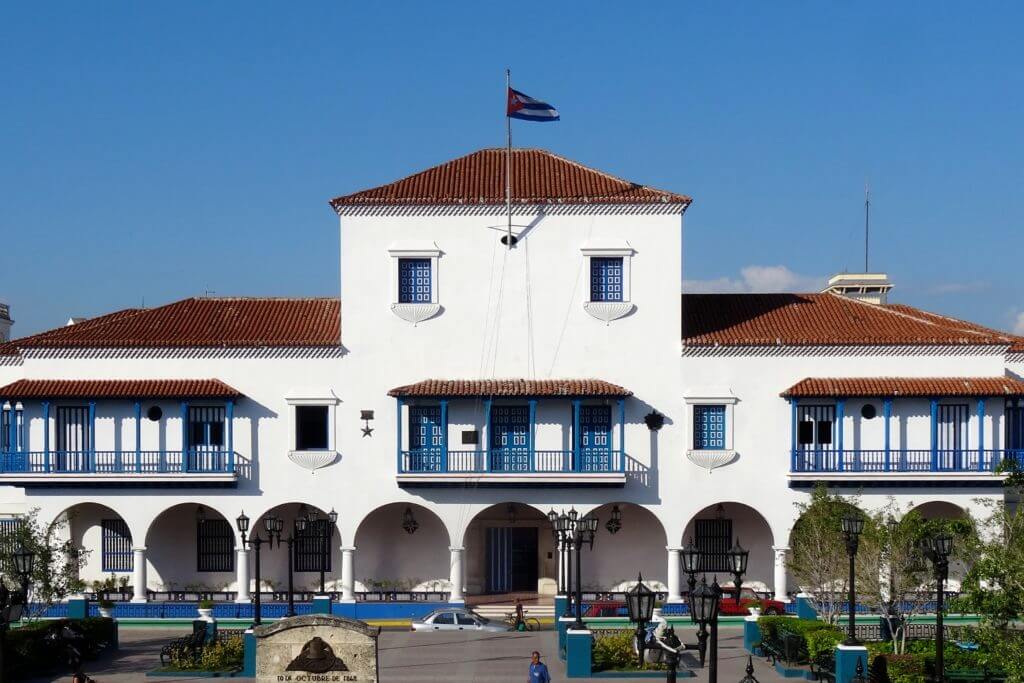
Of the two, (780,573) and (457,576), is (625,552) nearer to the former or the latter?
(780,573)

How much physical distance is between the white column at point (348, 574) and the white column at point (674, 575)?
8.90m

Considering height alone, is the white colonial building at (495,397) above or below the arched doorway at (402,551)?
above

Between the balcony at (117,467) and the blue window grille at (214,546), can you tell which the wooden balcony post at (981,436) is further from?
the blue window grille at (214,546)

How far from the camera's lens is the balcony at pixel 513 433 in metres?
37.2

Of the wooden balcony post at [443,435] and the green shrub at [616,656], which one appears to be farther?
the wooden balcony post at [443,435]

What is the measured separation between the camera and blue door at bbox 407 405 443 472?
37.7m

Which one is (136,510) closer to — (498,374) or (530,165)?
(498,374)

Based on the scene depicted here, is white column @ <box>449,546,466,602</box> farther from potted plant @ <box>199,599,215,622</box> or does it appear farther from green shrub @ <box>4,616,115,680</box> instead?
green shrub @ <box>4,616,115,680</box>

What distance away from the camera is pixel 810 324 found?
3931 cm

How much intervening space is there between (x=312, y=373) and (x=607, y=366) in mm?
8389

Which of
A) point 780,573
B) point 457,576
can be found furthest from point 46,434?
point 780,573

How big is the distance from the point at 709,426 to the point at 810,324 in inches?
171

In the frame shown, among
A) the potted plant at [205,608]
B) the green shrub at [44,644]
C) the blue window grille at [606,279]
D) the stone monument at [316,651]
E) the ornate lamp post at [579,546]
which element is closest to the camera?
the stone monument at [316,651]

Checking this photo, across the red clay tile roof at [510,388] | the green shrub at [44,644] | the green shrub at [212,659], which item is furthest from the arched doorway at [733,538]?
the green shrub at [44,644]
